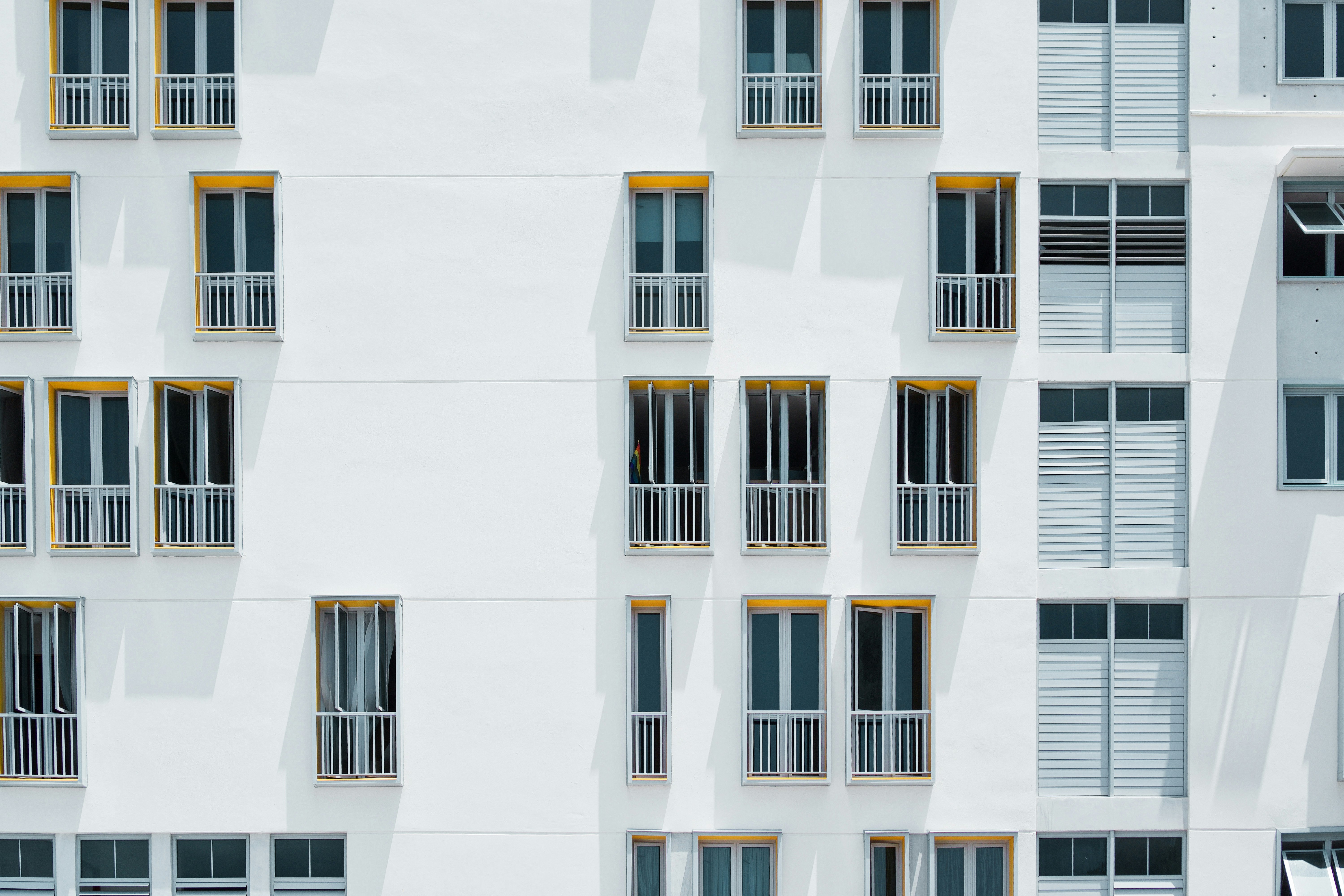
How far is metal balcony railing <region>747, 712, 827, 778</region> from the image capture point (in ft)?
41.5

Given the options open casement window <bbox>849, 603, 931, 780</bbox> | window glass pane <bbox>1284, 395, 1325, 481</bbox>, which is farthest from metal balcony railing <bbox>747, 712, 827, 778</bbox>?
window glass pane <bbox>1284, 395, 1325, 481</bbox>

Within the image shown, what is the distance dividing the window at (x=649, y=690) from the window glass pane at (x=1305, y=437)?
9.64 metres

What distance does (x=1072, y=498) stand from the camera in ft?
42.6

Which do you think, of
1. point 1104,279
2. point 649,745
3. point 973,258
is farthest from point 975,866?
point 973,258

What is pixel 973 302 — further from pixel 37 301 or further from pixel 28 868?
pixel 28 868

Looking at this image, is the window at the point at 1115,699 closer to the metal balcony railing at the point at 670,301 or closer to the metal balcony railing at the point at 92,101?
the metal balcony railing at the point at 670,301

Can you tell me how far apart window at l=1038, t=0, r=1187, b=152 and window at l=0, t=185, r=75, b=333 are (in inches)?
580

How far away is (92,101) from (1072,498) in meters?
15.7

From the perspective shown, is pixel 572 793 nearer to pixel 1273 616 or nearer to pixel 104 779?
pixel 104 779

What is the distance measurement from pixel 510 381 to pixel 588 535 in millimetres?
2529

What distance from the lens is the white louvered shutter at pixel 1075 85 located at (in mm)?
13062

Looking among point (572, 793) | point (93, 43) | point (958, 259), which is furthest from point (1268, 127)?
point (93, 43)

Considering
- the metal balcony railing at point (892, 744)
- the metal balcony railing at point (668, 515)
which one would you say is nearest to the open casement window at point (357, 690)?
the metal balcony railing at point (668, 515)

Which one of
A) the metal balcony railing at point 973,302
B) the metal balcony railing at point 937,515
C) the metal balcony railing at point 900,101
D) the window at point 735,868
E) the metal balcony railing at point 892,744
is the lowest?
the window at point 735,868
